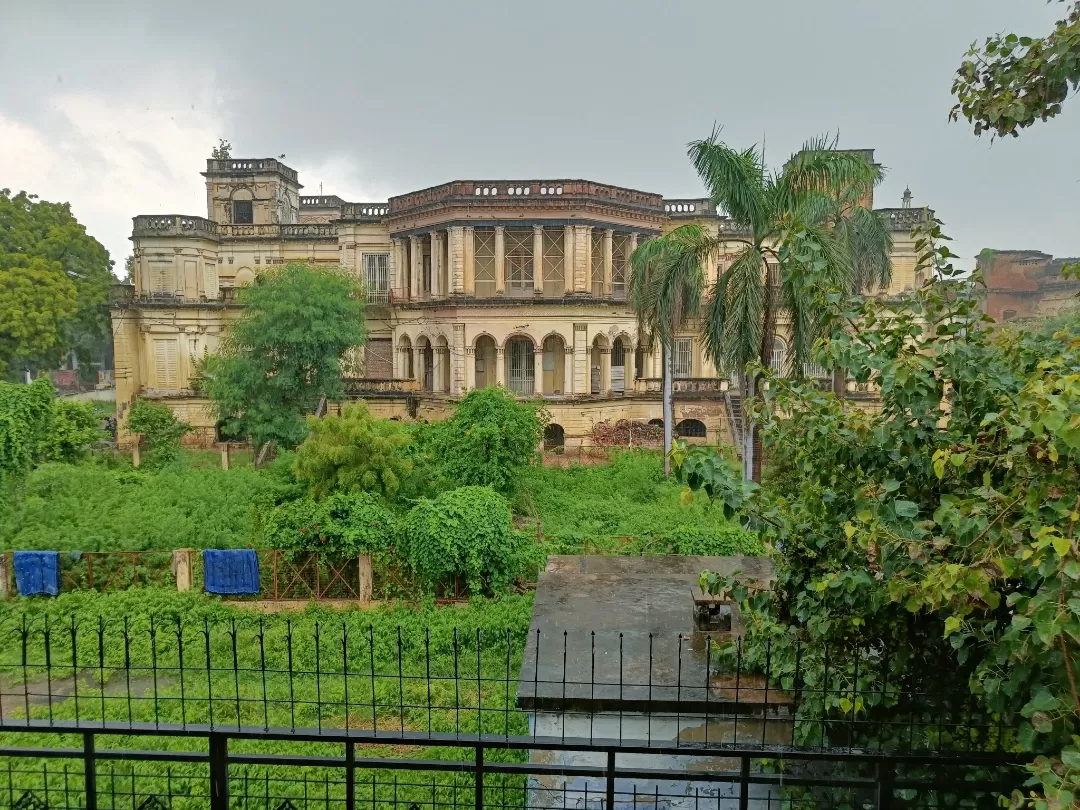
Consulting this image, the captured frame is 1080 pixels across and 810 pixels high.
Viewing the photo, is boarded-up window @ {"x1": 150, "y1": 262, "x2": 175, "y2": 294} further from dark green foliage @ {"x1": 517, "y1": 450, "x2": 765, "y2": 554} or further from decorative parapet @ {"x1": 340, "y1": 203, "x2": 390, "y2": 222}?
dark green foliage @ {"x1": 517, "y1": 450, "x2": 765, "y2": 554}

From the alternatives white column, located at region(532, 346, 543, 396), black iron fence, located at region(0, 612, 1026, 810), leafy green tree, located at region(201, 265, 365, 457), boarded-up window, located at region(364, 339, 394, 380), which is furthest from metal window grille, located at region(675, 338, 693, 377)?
black iron fence, located at region(0, 612, 1026, 810)

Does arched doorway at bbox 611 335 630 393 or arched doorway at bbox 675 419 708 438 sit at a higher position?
arched doorway at bbox 611 335 630 393

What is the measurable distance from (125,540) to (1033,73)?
49.4 ft

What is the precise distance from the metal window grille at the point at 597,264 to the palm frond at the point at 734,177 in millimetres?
12632

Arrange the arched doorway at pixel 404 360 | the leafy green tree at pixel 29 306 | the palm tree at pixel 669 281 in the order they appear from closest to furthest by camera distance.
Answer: the palm tree at pixel 669 281, the arched doorway at pixel 404 360, the leafy green tree at pixel 29 306

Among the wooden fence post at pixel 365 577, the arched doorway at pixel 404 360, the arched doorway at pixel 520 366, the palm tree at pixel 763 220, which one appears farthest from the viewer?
the arched doorway at pixel 404 360

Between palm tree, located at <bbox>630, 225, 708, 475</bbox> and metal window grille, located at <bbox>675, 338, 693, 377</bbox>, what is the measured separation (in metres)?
12.4

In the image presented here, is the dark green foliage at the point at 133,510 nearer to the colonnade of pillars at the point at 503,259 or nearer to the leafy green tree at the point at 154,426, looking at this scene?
the leafy green tree at the point at 154,426

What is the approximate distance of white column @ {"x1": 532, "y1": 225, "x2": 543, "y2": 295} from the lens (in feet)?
82.6

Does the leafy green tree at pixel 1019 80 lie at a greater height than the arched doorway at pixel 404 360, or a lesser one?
greater

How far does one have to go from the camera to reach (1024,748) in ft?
11.3

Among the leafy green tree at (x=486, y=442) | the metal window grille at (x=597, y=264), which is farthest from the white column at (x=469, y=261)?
the leafy green tree at (x=486, y=442)

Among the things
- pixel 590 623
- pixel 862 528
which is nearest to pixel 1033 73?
pixel 862 528

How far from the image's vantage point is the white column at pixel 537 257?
25.2 m
